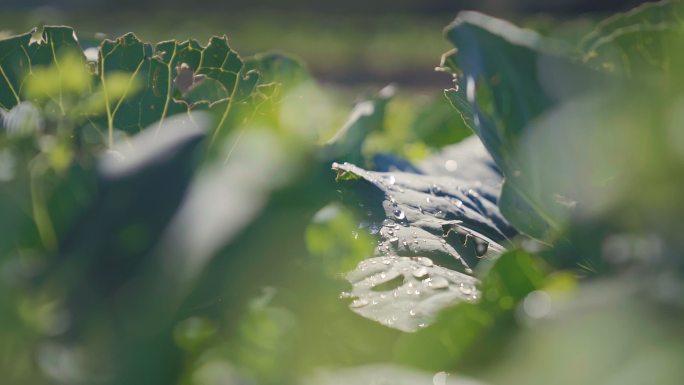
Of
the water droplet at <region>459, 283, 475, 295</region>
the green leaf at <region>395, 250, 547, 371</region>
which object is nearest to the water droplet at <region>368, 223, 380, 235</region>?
the water droplet at <region>459, 283, 475, 295</region>

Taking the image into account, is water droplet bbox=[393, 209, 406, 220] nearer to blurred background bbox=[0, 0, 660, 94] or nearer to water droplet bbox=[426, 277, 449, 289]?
water droplet bbox=[426, 277, 449, 289]

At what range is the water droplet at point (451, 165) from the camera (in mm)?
1595

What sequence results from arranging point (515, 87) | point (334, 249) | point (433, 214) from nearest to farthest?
point (334, 249) < point (515, 87) < point (433, 214)

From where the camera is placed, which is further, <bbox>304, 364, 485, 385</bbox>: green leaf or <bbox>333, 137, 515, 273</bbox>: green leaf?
<bbox>333, 137, 515, 273</bbox>: green leaf

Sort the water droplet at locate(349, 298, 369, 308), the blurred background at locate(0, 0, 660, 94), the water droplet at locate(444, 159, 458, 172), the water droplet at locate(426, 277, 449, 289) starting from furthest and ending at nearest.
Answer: the blurred background at locate(0, 0, 660, 94)
the water droplet at locate(444, 159, 458, 172)
the water droplet at locate(426, 277, 449, 289)
the water droplet at locate(349, 298, 369, 308)

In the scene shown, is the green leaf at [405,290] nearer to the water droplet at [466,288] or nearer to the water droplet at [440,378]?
the water droplet at [466,288]

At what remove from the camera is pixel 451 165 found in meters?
1.63

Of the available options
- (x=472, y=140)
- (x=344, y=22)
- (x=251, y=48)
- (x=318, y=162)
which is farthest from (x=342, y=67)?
(x=318, y=162)

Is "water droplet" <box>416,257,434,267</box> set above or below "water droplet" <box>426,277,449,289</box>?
above

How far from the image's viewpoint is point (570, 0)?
18.8m

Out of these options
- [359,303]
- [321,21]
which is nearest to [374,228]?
[359,303]

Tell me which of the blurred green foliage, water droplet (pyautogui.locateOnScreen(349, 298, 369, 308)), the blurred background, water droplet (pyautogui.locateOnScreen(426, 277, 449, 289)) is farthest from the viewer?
the blurred background

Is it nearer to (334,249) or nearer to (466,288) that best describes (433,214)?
(466,288)

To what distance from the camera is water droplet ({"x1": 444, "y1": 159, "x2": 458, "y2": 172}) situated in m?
1.59
